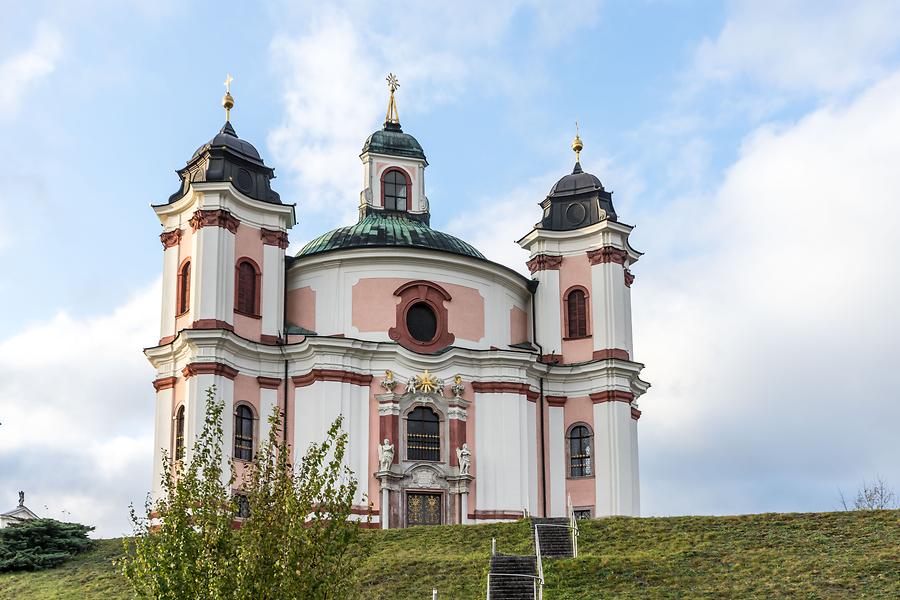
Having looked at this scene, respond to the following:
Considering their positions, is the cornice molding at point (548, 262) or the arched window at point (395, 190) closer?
the cornice molding at point (548, 262)

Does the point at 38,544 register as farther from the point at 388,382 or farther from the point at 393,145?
the point at 393,145

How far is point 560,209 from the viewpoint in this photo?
50719mm

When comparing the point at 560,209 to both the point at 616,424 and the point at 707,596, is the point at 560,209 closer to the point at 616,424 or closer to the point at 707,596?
the point at 616,424

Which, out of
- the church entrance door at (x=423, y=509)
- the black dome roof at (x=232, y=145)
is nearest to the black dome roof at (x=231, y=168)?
A: the black dome roof at (x=232, y=145)

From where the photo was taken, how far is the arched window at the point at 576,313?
1913 inches

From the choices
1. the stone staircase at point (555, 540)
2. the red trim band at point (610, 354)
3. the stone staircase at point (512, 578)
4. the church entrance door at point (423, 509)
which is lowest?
the stone staircase at point (512, 578)

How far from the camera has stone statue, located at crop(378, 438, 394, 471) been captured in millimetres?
42875

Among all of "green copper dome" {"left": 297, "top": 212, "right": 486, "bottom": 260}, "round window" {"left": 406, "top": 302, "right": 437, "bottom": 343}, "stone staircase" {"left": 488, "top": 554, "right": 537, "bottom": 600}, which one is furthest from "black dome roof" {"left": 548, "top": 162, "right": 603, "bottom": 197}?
"stone staircase" {"left": 488, "top": 554, "right": 537, "bottom": 600}

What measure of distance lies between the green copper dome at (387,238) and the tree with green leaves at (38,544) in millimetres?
13338

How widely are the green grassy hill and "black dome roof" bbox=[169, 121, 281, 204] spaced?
14.8m

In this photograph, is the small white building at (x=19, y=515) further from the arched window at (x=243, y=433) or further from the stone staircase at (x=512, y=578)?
the stone staircase at (x=512, y=578)

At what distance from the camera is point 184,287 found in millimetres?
44750

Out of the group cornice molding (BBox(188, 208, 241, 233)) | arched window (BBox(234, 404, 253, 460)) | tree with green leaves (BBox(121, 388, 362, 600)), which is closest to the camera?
tree with green leaves (BBox(121, 388, 362, 600))

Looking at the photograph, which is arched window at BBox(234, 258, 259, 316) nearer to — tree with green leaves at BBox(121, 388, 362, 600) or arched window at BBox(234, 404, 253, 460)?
arched window at BBox(234, 404, 253, 460)
